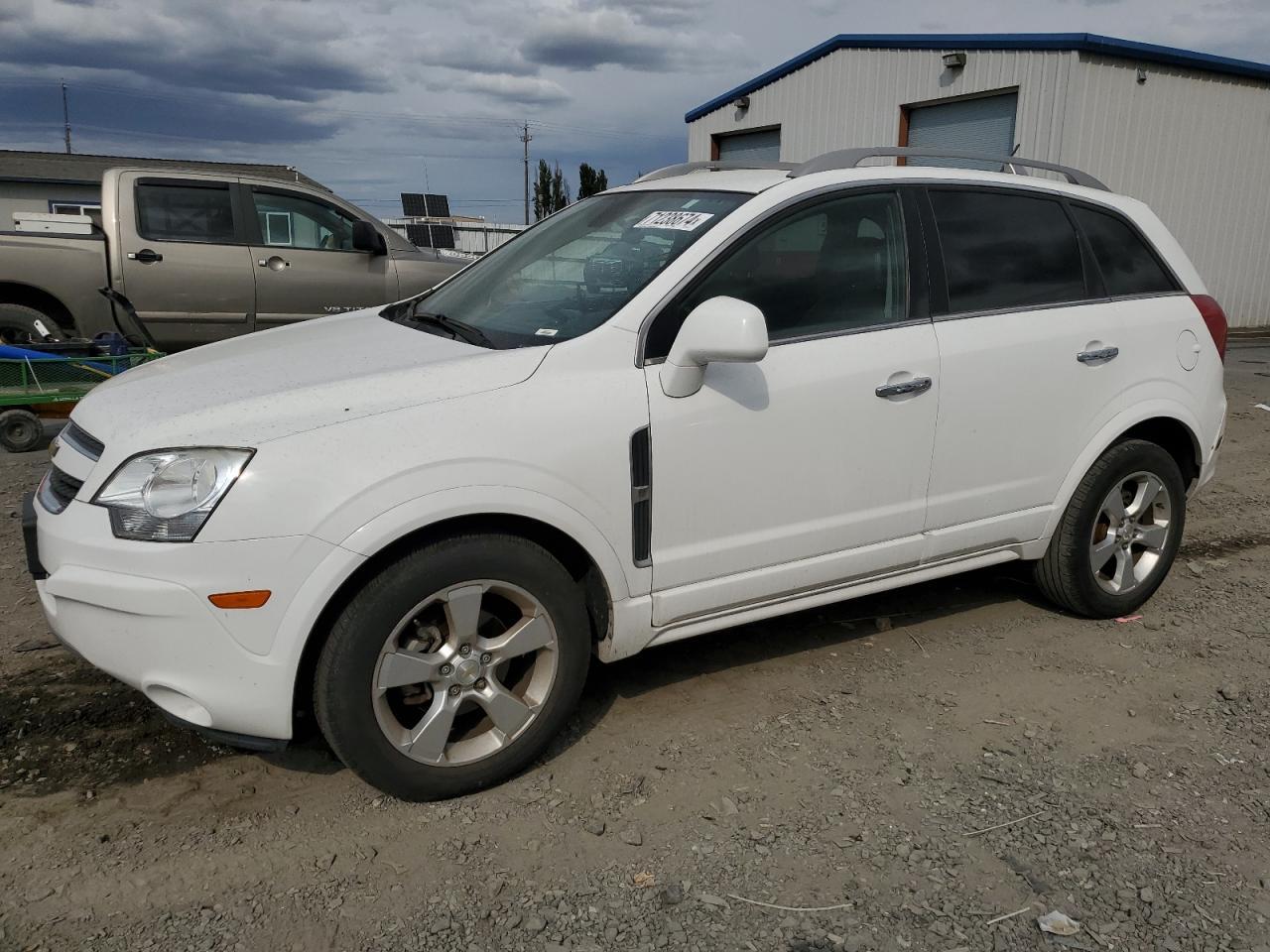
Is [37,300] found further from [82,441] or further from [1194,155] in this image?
[1194,155]

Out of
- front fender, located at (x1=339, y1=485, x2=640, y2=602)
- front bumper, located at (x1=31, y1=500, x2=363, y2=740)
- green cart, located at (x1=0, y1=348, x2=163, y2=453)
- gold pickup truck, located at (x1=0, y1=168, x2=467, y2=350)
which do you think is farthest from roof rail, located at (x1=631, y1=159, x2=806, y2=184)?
gold pickup truck, located at (x1=0, y1=168, x2=467, y2=350)

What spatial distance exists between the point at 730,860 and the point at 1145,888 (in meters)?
1.06

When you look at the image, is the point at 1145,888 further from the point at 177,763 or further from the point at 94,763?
the point at 94,763

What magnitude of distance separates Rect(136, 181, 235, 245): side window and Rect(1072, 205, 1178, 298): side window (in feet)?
22.3

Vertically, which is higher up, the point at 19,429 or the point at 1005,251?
the point at 1005,251

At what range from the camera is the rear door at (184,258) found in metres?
8.20

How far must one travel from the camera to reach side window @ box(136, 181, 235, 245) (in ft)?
27.2

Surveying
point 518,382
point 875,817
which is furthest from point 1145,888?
point 518,382

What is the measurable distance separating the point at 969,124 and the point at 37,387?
497 inches

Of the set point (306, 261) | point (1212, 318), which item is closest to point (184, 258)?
point (306, 261)

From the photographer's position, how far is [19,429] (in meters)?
6.98

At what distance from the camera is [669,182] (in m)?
3.98

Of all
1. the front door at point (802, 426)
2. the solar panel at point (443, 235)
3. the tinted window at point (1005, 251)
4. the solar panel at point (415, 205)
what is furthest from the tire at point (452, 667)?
the solar panel at point (415, 205)

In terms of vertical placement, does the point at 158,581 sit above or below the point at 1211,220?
below
